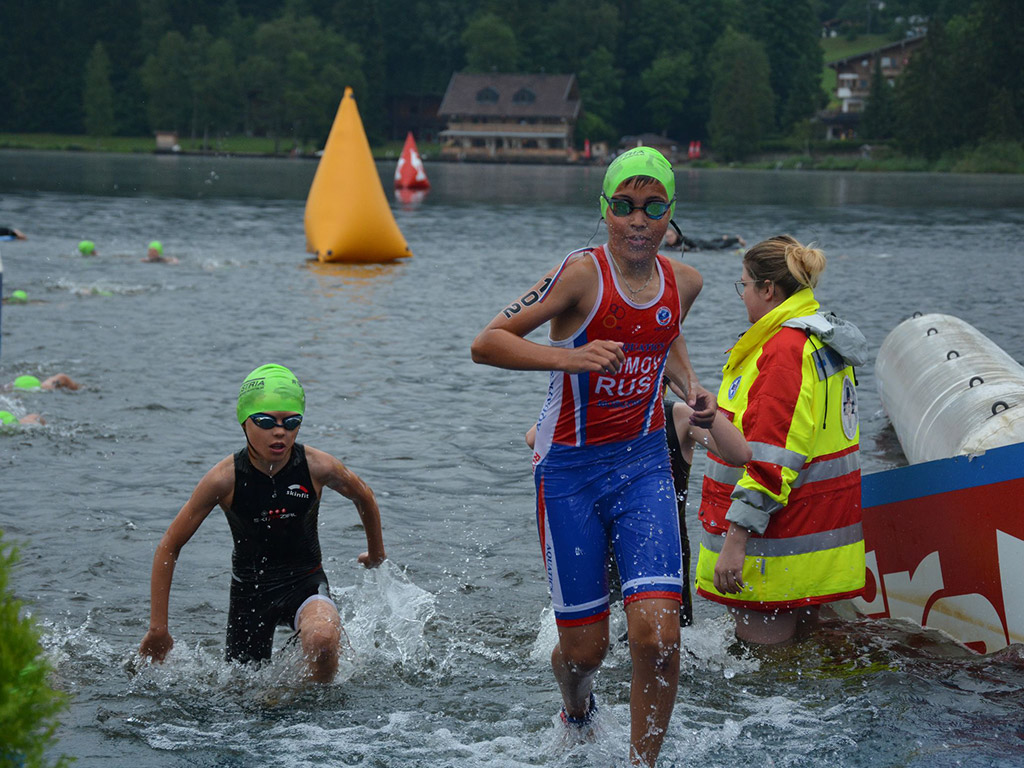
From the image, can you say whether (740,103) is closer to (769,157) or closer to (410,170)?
(769,157)

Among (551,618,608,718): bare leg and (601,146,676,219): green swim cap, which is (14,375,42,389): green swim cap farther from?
(601,146,676,219): green swim cap

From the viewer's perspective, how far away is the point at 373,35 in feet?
576

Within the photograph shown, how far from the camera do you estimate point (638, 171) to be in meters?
5.07

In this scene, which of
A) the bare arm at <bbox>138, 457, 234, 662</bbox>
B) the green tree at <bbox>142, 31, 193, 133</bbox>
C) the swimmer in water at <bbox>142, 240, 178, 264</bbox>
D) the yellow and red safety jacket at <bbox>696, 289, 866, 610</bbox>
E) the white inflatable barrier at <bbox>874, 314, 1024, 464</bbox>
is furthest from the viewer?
the green tree at <bbox>142, 31, 193, 133</bbox>

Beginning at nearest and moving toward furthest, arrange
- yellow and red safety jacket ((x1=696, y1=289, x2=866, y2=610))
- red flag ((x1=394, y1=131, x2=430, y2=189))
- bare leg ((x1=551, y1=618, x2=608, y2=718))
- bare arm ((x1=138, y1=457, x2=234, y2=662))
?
bare leg ((x1=551, y1=618, x2=608, y2=718)), yellow and red safety jacket ((x1=696, y1=289, x2=866, y2=610)), bare arm ((x1=138, y1=457, x2=234, y2=662)), red flag ((x1=394, y1=131, x2=430, y2=189))

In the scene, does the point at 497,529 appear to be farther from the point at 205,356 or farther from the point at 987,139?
the point at 987,139

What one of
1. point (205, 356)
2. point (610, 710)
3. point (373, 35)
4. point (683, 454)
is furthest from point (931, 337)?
point (373, 35)

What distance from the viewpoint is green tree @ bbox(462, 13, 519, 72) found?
538 feet

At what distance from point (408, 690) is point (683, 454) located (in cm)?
182

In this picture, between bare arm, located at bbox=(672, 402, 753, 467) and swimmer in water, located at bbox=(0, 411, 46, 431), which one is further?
swimmer in water, located at bbox=(0, 411, 46, 431)

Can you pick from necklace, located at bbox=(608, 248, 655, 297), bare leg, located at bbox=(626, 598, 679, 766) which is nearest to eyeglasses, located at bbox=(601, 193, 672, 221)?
necklace, located at bbox=(608, 248, 655, 297)

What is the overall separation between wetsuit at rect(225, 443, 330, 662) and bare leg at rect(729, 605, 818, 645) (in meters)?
2.05

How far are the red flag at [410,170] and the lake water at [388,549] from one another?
32.7 metres


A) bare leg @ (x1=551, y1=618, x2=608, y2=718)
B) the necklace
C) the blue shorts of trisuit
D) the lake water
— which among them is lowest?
the lake water
